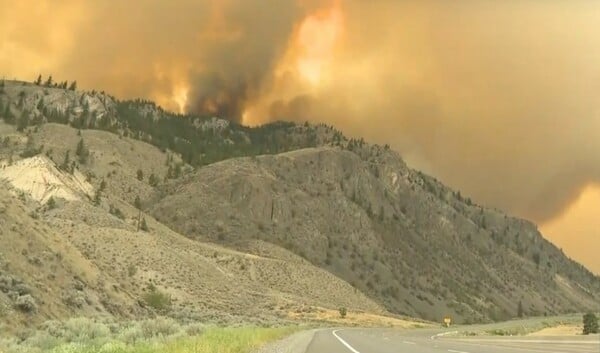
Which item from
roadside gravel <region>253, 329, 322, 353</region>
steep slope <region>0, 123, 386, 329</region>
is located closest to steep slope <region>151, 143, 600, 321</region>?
steep slope <region>0, 123, 386, 329</region>

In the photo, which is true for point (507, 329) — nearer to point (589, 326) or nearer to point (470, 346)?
point (589, 326)

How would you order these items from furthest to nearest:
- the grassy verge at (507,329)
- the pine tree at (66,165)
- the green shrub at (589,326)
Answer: the pine tree at (66,165)
the grassy verge at (507,329)
the green shrub at (589,326)

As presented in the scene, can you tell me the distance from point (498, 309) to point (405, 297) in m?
40.0

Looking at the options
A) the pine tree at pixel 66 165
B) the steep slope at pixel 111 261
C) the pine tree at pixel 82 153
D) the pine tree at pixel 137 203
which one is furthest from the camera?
the pine tree at pixel 82 153

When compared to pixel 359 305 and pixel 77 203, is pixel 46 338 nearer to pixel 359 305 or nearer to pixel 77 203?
pixel 77 203

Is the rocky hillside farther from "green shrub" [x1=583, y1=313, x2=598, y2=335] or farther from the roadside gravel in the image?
"green shrub" [x1=583, y1=313, x2=598, y2=335]

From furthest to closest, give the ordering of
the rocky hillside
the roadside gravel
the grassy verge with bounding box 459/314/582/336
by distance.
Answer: the rocky hillside → the grassy verge with bounding box 459/314/582/336 → the roadside gravel

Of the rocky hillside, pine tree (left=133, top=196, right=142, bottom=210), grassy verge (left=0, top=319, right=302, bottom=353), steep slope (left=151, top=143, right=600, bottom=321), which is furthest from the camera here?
steep slope (left=151, top=143, right=600, bottom=321)

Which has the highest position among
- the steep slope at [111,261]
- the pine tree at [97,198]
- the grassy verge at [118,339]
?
the pine tree at [97,198]

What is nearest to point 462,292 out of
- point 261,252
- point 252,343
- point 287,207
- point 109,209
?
point 287,207

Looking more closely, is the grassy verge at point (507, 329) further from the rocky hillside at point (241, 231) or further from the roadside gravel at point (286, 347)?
the roadside gravel at point (286, 347)

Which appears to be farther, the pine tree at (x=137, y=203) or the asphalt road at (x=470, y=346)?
the pine tree at (x=137, y=203)

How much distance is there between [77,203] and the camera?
10438cm

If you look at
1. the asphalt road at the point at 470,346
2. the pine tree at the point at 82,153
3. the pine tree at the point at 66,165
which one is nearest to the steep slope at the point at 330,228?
the pine tree at the point at 82,153
